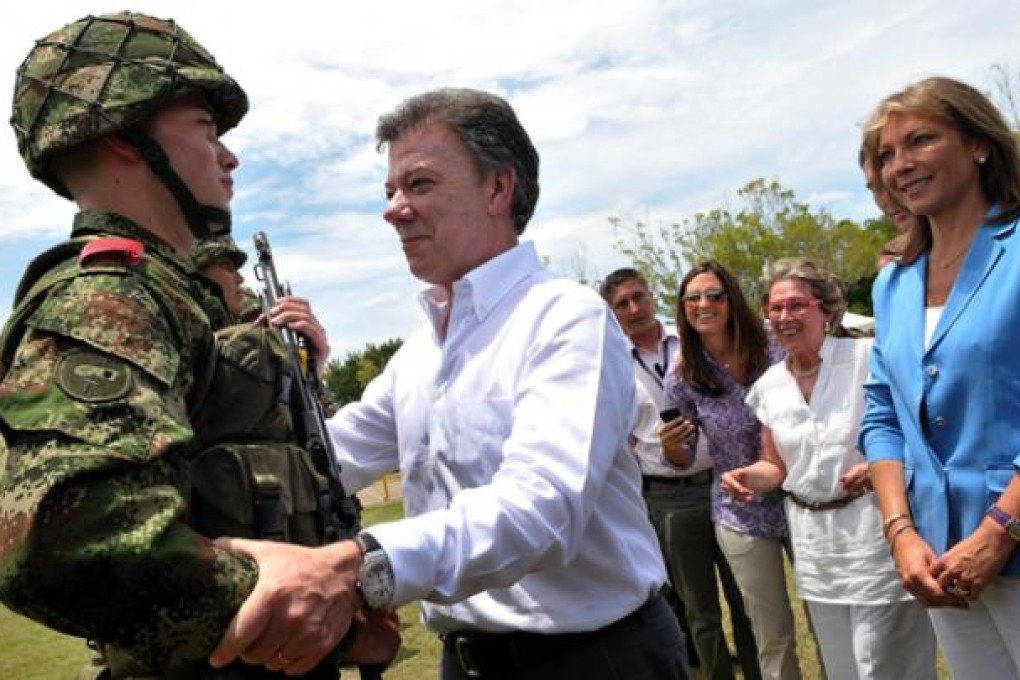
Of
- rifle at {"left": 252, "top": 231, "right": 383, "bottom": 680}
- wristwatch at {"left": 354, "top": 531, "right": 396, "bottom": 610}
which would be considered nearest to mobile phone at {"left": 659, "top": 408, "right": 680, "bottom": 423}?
rifle at {"left": 252, "top": 231, "right": 383, "bottom": 680}

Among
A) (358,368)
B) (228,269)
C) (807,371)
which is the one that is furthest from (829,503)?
(358,368)

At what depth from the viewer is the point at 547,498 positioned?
2049mm

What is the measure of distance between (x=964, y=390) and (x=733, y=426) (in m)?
2.44

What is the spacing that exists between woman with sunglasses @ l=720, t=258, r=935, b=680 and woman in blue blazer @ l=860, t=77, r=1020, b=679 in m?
1.03

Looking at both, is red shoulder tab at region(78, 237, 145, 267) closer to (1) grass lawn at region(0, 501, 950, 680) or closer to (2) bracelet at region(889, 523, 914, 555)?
(2) bracelet at region(889, 523, 914, 555)

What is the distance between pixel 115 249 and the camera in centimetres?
184

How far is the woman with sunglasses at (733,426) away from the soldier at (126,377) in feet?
11.7

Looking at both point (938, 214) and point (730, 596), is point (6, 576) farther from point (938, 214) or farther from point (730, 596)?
point (730, 596)

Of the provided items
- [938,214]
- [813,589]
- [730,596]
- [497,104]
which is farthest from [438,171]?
[730,596]

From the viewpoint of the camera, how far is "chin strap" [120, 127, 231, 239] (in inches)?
83.7

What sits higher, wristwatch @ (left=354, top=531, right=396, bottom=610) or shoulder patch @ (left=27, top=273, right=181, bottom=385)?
shoulder patch @ (left=27, top=273, right=181, bottom=385)

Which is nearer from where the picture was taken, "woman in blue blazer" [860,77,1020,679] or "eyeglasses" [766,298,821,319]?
"woman in blue blazer" [860,77,1020,679]

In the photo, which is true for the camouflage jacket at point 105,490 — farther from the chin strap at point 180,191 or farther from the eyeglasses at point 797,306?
the eyeglasses at point 797,306

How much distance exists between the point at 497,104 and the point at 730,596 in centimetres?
404
